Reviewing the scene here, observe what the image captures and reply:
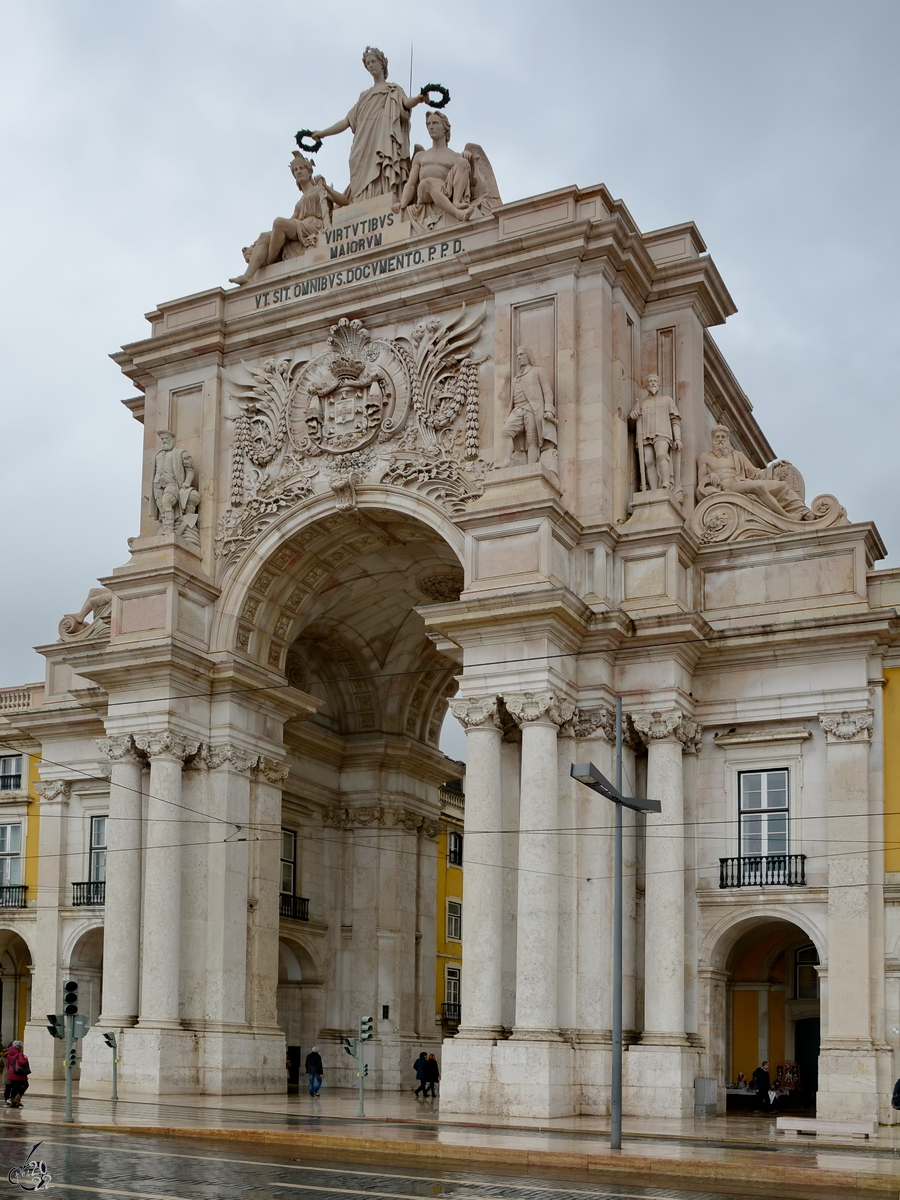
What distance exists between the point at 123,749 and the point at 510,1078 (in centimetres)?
1191

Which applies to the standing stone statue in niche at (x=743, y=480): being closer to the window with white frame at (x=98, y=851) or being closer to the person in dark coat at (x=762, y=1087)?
the person in dark coat at (x=762, y=1087)

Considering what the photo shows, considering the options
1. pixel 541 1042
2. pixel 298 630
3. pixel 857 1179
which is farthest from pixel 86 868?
pixel 857 1179

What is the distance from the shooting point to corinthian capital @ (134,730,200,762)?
34562 mm

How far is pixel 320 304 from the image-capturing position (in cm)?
3688

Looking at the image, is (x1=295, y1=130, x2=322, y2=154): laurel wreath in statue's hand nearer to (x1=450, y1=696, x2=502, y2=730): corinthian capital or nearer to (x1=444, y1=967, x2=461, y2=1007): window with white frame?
(x1=450, y1=696, x2=502, y2=730): corinthian capital

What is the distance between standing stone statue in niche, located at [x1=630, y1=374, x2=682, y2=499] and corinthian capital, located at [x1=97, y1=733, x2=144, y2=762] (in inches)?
500

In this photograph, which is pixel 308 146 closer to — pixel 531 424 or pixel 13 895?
pixel 531 424

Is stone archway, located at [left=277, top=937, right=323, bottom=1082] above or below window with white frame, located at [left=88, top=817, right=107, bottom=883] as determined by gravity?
below

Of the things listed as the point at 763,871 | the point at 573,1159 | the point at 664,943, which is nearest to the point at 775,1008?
the point at 763,871

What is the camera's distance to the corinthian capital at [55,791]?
4150 centimetres

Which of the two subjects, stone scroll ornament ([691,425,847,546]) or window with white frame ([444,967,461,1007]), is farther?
window with white frame ([444,967,461,1007])

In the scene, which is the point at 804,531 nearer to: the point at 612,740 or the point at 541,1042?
the point at 612,740

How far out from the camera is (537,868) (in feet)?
97.3

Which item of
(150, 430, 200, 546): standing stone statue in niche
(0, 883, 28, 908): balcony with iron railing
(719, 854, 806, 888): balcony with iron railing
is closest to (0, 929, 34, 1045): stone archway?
(0, 883, 28, 908): balcony with iron railing
